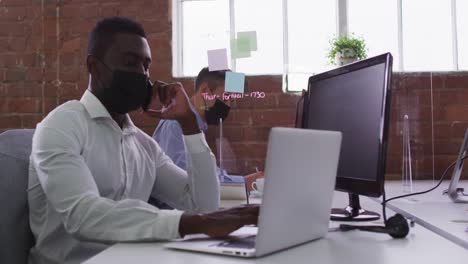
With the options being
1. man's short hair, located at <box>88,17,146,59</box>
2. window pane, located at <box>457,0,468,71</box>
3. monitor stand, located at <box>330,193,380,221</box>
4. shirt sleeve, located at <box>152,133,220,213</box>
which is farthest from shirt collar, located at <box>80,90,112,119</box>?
window pane, located at <box>457,0,468,71</box>

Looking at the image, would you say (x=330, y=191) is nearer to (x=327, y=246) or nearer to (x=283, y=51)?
(x=327, y=246)

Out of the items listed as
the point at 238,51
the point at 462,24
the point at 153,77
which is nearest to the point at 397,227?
the point at 238,51

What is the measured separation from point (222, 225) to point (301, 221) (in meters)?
0.15

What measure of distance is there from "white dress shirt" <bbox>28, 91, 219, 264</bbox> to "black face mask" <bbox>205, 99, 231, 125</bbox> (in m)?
1.11

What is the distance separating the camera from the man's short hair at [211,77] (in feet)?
8.77

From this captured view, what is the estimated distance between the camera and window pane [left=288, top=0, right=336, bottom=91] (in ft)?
9.68

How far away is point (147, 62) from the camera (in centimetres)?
146

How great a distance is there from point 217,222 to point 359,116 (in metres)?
0.46

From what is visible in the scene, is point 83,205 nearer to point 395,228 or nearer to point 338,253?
point 338,253

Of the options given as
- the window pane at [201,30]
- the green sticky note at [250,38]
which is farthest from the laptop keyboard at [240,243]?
the window pane at [201,30]

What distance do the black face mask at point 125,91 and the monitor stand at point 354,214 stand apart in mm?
651

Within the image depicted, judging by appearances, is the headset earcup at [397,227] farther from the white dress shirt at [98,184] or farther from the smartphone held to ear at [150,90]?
the smartphone held to ear at [150,90]

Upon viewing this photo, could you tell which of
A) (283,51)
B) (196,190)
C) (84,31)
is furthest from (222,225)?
(84,31)

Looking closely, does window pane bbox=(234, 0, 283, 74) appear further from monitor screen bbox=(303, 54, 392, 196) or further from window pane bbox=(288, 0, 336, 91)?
monitor screen bbox=(303, 54, 392, 196)
